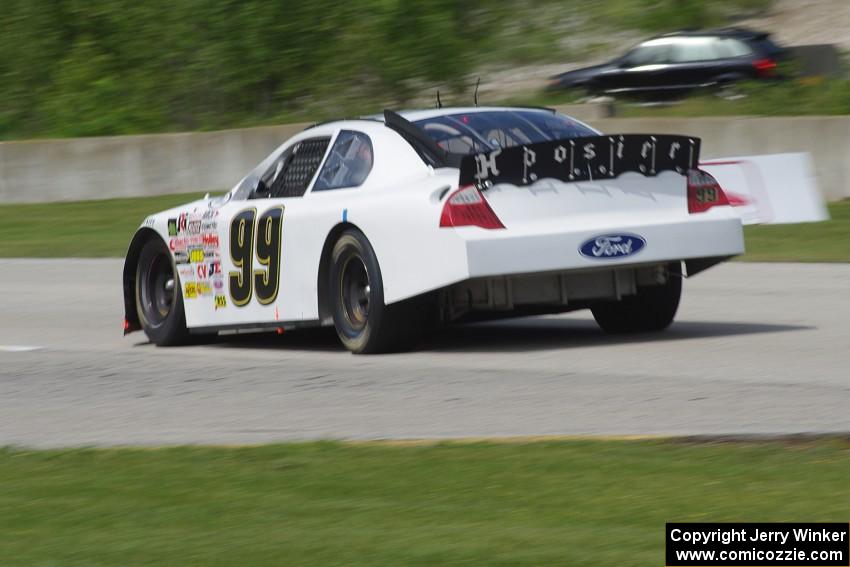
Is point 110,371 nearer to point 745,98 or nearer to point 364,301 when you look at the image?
point 364,301

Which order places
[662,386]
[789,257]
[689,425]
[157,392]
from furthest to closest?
[789,257] → [157,392] → [662,386] → [689,425]

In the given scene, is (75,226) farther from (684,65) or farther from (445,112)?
(445,112)

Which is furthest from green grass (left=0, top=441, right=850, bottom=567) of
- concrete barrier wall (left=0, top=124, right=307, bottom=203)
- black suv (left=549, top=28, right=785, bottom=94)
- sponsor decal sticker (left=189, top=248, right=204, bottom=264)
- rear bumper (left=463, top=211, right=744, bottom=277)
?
black suv (left=549, top=28, right=785, bottom=94)

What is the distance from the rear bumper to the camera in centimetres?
929

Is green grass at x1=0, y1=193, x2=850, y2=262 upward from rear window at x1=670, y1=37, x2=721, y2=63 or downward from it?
downward

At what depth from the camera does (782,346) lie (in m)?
9.74

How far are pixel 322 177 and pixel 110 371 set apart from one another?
1.78 meters

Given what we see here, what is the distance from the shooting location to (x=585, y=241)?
950 centimetres

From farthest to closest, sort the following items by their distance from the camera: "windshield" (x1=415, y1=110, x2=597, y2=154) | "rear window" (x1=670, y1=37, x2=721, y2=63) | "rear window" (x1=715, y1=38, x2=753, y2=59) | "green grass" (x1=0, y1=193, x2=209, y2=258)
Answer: "rear window" (x1=670, y1=37, x2=721, y2=63) < "rear window" (x1=715, y1=38, x2=753, y2=59) < "green grass" (x1=0, y1=193, x2=209, y2=258) < "windshield" (x1=415, y1=110, x2=597, y2=154)

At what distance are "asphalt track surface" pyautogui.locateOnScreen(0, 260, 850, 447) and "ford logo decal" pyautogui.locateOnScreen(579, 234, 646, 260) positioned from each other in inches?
23.1

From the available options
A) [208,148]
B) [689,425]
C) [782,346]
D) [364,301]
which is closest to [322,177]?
[364,301]

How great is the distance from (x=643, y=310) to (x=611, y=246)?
129 centimetres

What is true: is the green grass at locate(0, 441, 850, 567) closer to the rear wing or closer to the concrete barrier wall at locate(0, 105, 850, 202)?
the rear wing

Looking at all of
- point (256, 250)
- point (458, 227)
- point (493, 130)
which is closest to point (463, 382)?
point (458, 227)
